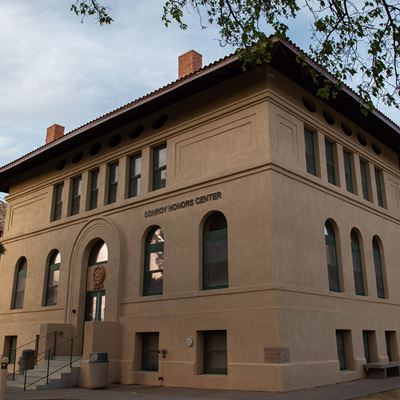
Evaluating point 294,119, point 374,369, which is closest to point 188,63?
point 294,119

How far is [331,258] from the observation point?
1747 centimetres

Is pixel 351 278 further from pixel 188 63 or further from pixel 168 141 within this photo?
pixel 188 63

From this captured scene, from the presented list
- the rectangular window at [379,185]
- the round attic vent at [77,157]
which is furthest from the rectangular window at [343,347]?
the round attic vent at [77,157]

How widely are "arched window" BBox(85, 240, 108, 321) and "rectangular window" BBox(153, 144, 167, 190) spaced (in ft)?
12.0

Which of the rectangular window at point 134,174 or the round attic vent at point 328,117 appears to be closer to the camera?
the round attic vent at point 328,117

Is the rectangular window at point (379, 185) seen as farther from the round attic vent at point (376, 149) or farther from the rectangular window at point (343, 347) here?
the rectangular window at point (343, 347)

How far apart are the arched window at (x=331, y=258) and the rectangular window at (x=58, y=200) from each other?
12.5 meters

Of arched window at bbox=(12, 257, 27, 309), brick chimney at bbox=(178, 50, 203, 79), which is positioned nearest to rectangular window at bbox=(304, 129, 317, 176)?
brick chimney at bbox=(178, 50, 203, 79)

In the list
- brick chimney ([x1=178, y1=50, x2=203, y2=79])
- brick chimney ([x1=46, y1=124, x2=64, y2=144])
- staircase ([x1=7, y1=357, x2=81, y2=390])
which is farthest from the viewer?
brick chimney ([x1=46, y1=124, x2=64, y2=144])

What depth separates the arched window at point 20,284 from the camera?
78.3 ft

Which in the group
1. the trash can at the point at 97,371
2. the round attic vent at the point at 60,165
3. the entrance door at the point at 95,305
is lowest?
the trash can at the point at 97,371

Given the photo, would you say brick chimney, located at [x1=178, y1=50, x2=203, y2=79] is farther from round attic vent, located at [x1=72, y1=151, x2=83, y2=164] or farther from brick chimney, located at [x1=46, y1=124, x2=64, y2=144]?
brick chimney, located at [x1=46, y1=124, x2=64, y2=144]

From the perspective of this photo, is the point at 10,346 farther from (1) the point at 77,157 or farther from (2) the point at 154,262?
(2) the point at 154,262

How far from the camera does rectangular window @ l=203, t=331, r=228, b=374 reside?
49.4ft
